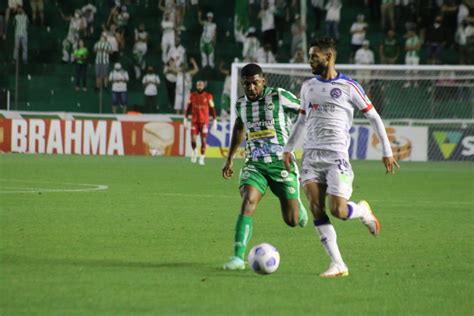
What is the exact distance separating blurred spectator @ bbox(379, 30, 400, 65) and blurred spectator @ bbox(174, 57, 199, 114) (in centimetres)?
590

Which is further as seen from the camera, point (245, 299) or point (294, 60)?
point (294, 60)

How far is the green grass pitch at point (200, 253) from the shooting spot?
8.11 meters

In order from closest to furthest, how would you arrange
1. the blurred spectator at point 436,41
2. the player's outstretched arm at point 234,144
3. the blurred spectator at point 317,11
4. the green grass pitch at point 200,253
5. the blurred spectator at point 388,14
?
the green grass pitch at point 200,253 → the player's outstretched arm at point 234,144 → the blurred spectator at point 436,41 → the blurred spectator at point 388,14 → the blurred spectator at point 317,11

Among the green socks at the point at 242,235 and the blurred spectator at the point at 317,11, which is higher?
the blurred spectator at the point at 317,11

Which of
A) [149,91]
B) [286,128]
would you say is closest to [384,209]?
[286,128]

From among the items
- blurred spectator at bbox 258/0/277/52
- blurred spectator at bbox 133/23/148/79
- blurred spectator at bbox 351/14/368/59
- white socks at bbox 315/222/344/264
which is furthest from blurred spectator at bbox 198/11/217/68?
white socks at bbox 315/222/344/264

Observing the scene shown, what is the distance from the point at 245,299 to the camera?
27.1 ft

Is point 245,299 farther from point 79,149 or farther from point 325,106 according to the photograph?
point 79,149

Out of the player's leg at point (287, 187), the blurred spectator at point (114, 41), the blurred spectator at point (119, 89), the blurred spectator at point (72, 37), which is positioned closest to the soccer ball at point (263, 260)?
the player's leg at point (287, 187)

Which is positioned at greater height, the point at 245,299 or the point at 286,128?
the point at 286,128

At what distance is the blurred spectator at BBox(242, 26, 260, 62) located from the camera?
35469 mm

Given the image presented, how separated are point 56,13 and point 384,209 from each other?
2395 cm

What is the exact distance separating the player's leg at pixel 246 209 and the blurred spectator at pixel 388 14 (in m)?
27.9

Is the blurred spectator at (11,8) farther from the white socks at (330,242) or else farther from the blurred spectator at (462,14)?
the white socks at (330,242)
